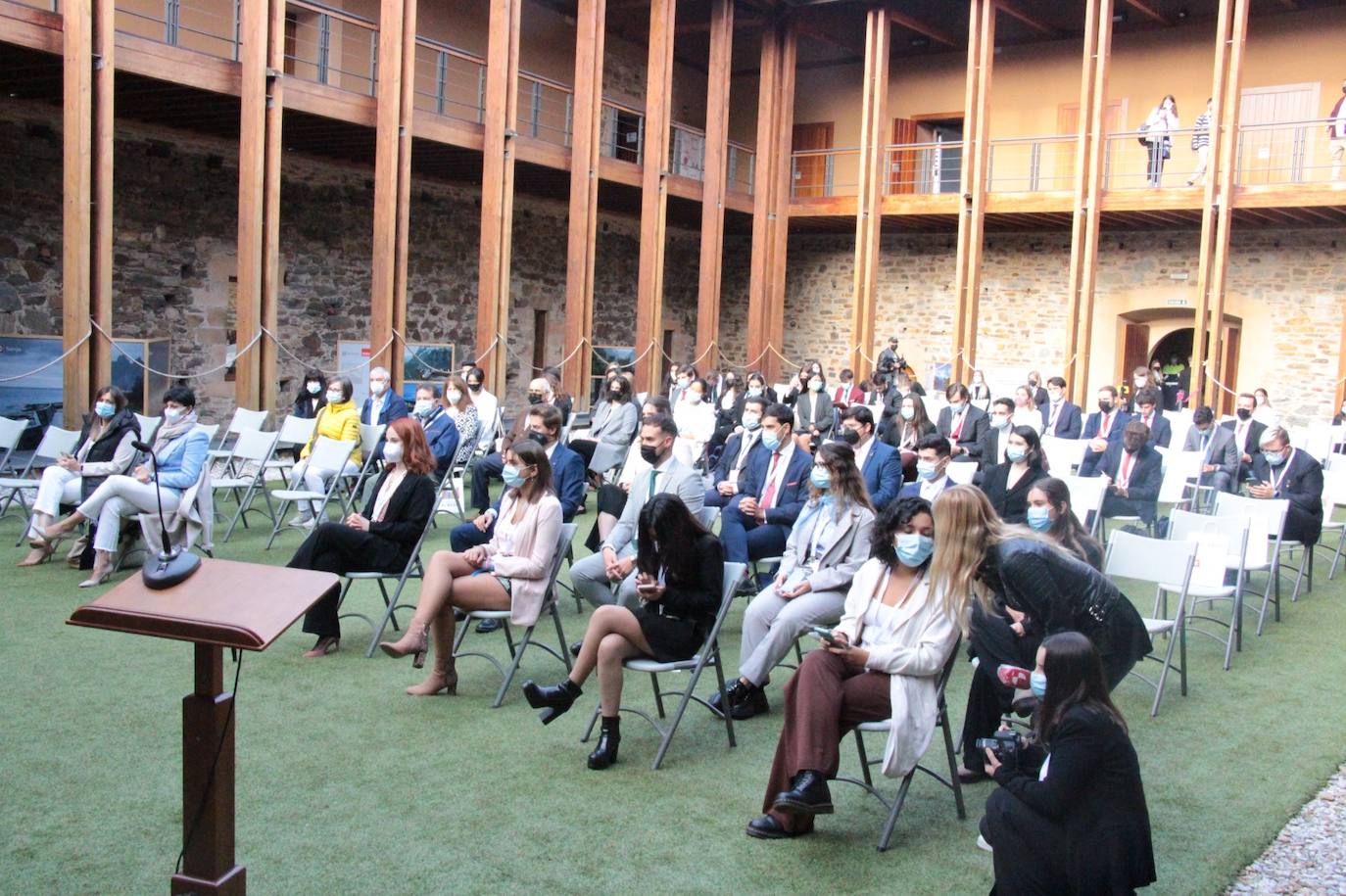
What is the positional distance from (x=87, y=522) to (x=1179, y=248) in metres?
15.9

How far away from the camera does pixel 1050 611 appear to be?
4180mm

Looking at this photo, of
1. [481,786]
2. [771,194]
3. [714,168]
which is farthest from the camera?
[771,194]

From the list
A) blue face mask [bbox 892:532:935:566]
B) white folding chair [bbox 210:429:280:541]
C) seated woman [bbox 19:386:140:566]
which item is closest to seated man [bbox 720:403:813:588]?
blue face mask [bbox 892:532:935:566]

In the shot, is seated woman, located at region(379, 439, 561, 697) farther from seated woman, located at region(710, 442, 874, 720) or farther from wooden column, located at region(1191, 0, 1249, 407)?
wooden column, located at region(1191, 0, 1249, 407)

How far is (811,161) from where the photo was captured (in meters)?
21.5

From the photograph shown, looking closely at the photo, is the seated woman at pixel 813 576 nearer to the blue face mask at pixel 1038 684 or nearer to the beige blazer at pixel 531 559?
the beige blazer at pixel 531 559

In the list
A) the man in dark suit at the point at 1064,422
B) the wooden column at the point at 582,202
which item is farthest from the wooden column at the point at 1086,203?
the wooden column at the point at 582,202

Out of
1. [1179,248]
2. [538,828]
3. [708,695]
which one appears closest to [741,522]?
[708,695]

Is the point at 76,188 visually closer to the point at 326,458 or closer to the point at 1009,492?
the point at 326,458

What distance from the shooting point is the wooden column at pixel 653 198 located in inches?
619

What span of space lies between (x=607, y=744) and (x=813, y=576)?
123cm

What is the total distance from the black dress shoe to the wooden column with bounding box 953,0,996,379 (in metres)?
14.0

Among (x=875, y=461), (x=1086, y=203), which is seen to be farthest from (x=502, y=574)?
(x=1086, y=203)

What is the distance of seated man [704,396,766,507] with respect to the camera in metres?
7.63
